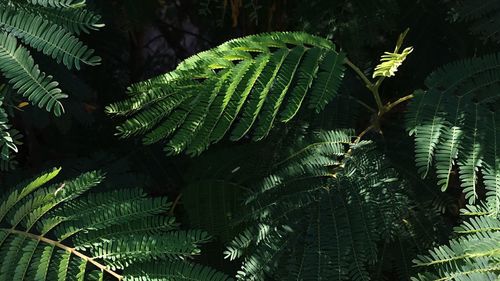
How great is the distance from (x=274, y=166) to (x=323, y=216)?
27cm

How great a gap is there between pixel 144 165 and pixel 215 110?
83cm

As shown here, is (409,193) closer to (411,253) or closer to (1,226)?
(411,253)

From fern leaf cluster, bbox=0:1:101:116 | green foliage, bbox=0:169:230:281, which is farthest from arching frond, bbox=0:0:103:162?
green foliage, bbox=0:169:230:281

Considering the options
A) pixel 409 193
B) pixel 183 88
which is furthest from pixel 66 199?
pixel 409 193

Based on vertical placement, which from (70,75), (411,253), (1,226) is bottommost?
(411,253)

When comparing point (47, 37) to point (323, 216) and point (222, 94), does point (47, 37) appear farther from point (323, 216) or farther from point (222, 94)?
point (323, 216)

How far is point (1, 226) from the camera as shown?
158 centimetres

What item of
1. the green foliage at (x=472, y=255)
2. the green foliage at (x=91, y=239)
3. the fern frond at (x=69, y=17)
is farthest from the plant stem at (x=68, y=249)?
the green foliage at (x=472, y=255)

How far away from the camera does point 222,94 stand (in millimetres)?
1557

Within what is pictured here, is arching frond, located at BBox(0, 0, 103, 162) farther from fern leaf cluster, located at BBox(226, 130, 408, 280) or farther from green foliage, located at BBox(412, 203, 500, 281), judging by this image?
green foliage, located at BBox(412, 203, 500, 281)

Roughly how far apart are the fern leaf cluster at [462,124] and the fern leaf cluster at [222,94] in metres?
0.22

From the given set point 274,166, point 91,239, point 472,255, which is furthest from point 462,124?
point 91,239

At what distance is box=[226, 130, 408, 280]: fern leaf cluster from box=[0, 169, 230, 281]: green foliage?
18cm

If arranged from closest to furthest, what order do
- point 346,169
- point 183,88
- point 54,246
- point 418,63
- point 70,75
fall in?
point 54,246 < point 183,88 < point 346,169 < point 70,75 < point 418,63
